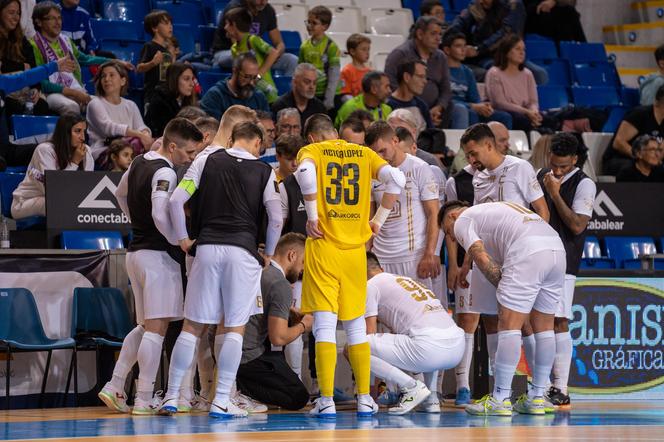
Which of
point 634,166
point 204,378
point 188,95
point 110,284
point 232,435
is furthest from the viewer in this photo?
point 634,166

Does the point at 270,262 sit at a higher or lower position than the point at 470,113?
lower

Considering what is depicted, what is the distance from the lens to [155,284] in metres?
9.21

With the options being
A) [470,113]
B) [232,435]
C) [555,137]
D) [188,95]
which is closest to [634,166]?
[470,113]

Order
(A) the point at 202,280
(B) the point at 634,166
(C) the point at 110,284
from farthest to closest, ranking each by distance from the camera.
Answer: (B) the point at 634,166
(C) the point at 110,284
(A) the point at 202,280

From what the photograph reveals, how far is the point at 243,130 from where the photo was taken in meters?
8.94

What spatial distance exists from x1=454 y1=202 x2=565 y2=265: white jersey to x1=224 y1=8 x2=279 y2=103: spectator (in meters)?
5.58

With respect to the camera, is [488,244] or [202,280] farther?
[488,244]

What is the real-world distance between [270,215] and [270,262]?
3.41 feet

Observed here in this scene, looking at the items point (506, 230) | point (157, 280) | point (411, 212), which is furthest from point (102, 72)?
point (506, 230)

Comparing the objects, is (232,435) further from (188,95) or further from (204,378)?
(188,95)

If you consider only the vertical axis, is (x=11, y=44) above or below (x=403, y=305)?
above

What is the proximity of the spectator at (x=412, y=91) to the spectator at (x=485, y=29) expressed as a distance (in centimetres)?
350

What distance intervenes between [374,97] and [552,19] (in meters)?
6.77

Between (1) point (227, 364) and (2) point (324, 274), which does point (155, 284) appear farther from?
(2) point (324, 274)
